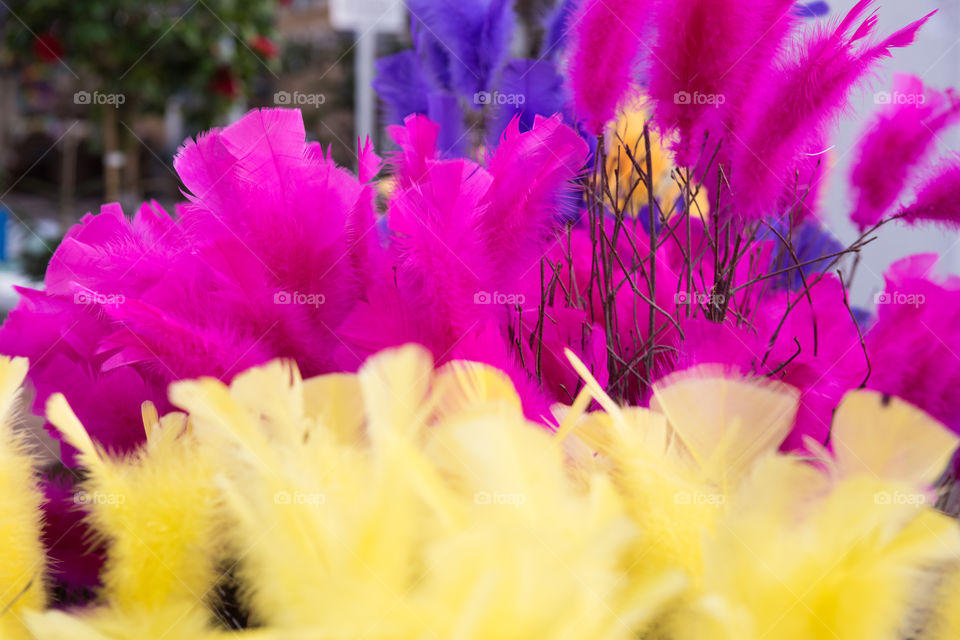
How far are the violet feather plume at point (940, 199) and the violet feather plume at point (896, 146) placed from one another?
0.04 ft

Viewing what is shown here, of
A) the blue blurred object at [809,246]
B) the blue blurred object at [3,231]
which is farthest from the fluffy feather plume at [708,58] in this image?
the blue blurred object at [3,231]

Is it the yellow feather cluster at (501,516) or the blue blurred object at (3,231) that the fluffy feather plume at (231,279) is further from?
the blue blurred object at (3,231)

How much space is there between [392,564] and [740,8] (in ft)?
0.85

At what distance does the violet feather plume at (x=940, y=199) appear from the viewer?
16.5 inches

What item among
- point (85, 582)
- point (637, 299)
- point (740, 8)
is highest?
point (740, 8)

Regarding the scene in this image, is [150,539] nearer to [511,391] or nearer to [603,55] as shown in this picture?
[511,391]

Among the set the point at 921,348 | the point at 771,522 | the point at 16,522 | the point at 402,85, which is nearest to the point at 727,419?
the point at 771,522

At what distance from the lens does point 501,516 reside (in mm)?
260

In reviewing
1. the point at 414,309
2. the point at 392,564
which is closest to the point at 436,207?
the point at 414,309

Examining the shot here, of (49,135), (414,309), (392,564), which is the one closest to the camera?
(392,564)

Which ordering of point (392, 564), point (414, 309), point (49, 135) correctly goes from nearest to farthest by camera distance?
point (392, 564) → point (414, 309) → point (49, 135)

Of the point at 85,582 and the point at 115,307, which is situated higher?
the point at 115,307

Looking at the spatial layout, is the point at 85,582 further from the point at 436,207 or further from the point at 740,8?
the point at 740,8

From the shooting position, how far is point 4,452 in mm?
323
